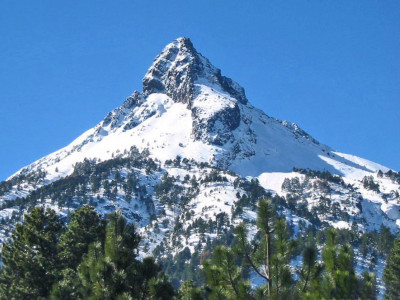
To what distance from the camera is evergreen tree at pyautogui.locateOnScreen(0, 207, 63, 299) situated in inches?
1373

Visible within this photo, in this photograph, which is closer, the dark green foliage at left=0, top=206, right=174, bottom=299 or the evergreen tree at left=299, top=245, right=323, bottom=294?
the evergreen tree at left=299, top=245, right=323, bottom=294

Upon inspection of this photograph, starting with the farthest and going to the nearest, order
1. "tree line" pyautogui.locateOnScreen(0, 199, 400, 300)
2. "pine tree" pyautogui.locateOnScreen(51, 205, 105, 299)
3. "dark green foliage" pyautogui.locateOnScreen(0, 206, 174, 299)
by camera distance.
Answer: "pine tree" pyautogui.locateOnScreen(51, 205, 105, 299)
"dark green foliage" pyautogui.locateOnScreen(0, 206, 174, 299)
"tree line" pyautogui.locateOnScreen(0, 199, 400, 300)

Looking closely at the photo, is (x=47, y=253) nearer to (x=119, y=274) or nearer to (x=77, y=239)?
(x=77, y=239)

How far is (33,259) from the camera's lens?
118 ft

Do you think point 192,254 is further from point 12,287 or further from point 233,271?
point 233,271

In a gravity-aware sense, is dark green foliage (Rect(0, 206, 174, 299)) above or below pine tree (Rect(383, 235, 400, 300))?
below

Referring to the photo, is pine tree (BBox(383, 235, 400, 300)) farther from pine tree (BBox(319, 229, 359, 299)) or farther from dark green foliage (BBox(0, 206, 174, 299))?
pine tree (BBox(319, 229, 359, 299))

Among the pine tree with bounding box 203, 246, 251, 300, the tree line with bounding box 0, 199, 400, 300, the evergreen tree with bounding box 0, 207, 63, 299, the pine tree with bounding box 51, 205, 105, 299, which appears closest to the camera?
the tree line with bounding box 0, 199, 400, 300

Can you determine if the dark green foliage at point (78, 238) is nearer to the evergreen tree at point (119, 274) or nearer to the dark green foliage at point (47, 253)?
the dark green foliage at point (47, 253)

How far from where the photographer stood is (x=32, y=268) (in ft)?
116

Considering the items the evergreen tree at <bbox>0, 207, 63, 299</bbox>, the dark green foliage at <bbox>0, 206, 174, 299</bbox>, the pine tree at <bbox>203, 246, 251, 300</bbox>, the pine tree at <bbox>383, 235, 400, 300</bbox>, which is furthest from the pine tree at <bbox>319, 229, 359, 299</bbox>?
the pine tree at <bbox>383, 235, 400, 300</bbox>

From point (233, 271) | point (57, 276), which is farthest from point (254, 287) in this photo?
point (57, 276)

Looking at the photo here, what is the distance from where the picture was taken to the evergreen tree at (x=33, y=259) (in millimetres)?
34875

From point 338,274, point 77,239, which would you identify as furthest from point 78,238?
point 338,274
